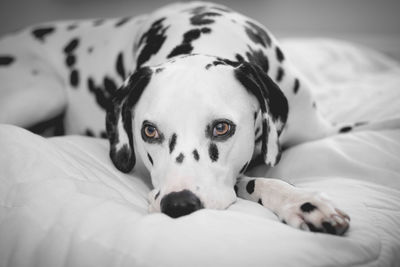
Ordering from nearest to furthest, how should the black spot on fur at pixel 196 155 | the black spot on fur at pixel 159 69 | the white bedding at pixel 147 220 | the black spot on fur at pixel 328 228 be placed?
1. the white bedding at pixel 147 220
2. the black spot on fur at pixel 328 228
3. the black spot on fur at pixel 196 155
4. the black spot on fur at pixel 159 69

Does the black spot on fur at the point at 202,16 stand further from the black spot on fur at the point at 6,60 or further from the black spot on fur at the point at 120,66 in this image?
the black spot on fur at the point at 6,60

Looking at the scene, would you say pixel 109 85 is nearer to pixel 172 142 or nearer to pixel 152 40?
pixel 152 40

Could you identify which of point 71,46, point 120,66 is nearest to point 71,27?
point 71,46

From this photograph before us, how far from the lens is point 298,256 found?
0.73 meters

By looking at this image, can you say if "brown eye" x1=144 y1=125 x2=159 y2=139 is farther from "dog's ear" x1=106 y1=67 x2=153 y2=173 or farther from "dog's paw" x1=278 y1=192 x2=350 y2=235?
"dog's paw" x1=278 y1=192 x2=350 y2=235

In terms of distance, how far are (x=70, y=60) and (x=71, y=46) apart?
0.10 meters

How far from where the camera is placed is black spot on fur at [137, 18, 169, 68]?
5.97 ft

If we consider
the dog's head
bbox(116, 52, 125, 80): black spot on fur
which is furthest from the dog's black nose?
bbox(116, 52, 125, 80): black spot on fur

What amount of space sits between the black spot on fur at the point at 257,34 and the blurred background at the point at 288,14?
2642 mm

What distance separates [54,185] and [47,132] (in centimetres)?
160

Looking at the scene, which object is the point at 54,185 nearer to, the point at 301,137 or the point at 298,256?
the point at 298,256

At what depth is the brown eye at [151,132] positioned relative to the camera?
4.10 feet

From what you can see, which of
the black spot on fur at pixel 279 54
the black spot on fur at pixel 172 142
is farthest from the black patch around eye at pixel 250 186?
the black spot on fur at pixel 279 54

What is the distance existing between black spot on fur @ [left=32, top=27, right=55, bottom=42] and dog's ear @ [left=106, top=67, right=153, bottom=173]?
4.45ft
